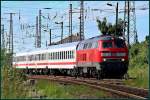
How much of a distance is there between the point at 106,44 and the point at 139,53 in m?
15.6

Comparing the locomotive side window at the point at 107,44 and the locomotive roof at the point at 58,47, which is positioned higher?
the locomotive roof at the point at 58,47

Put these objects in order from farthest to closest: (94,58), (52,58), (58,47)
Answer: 1. (52,58)
2. (58,47)
3. (94,58)

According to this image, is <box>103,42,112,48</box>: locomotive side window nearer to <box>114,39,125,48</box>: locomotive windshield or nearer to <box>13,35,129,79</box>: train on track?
<box>13,35,129,79</box>: train on track

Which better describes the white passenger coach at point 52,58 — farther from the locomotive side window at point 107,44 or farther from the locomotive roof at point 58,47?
the locomotive side window at point 107,44

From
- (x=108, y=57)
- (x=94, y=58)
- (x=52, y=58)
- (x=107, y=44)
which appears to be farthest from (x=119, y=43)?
(x=52, y=58)

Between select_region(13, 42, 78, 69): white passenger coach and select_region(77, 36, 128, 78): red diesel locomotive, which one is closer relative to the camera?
select_region(77, 36, 128, 78): red diesel locomotive

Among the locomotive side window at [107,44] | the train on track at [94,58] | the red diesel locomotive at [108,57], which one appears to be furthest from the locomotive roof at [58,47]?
the locomotive side window at [107,44]

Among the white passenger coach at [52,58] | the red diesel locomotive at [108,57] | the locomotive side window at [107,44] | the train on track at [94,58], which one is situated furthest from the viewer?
the white passenger coach at [52,58]

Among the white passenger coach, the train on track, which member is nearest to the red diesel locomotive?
the train on track

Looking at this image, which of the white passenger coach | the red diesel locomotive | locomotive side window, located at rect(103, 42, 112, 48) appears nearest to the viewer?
the red diesel locomotive

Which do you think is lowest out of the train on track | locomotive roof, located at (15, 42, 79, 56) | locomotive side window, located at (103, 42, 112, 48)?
the train on track

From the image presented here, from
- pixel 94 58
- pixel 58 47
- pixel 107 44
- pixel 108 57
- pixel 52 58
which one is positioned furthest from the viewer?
pixel 52 58

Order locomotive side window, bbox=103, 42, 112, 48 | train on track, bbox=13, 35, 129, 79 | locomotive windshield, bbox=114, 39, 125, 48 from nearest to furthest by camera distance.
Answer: train on track, bbox=13, 35, 129, 79 < locomotive side window, bbox=103, 42, 112, 48 < locomotive windshield, bbox=114, 39, 125, 48

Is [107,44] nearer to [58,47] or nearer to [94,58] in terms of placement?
[94,58]
